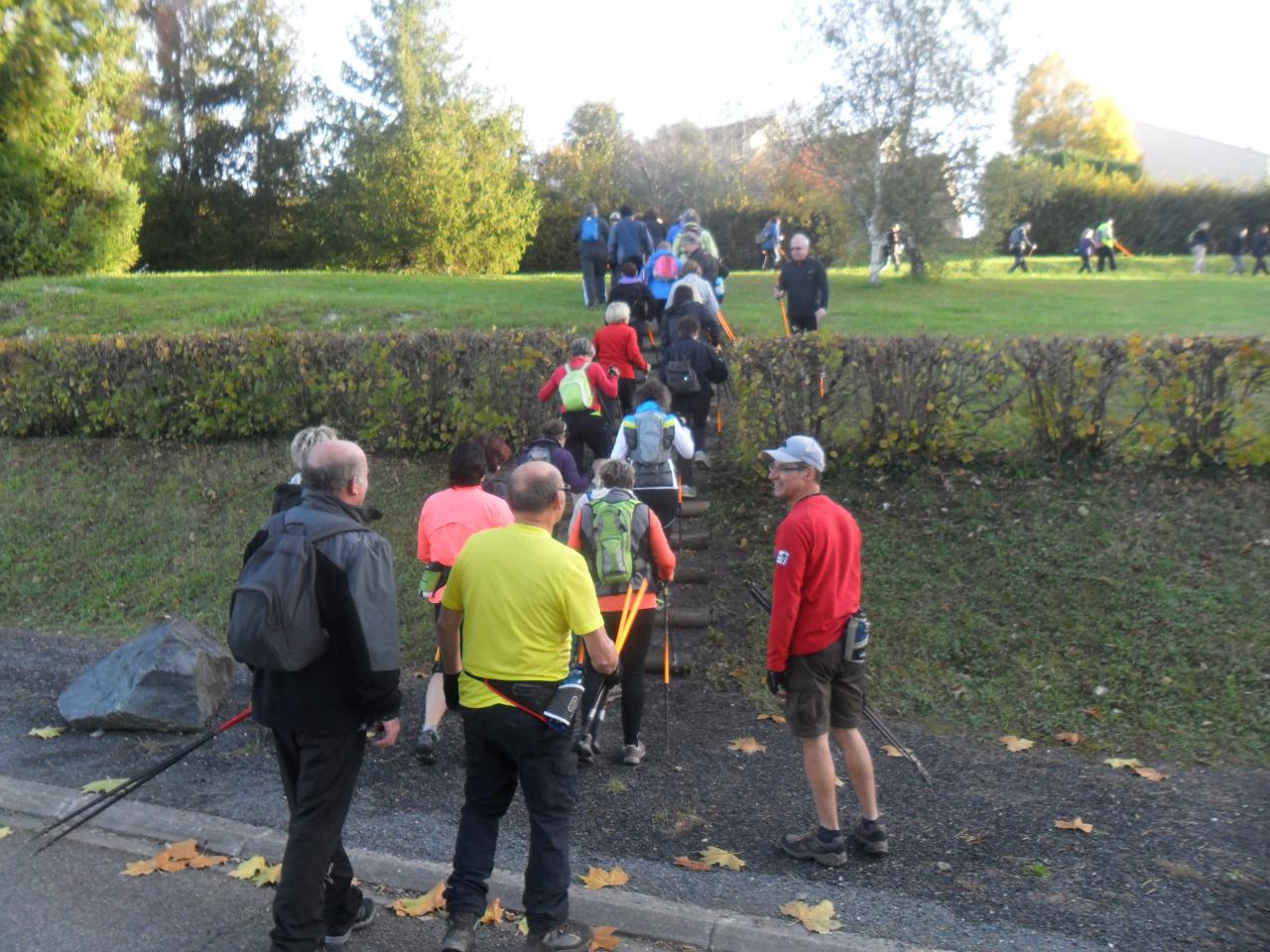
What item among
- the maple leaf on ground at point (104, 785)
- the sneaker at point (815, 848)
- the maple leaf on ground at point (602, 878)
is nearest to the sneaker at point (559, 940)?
the maple leaf on ground at point (602, 878)

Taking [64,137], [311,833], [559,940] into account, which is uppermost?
[64,137]

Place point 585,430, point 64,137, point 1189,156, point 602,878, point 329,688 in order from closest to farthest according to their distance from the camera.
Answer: point 329,688
point 602,878
point 585,430
point 64,137
point 1189,156

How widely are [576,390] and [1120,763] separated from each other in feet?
16.4

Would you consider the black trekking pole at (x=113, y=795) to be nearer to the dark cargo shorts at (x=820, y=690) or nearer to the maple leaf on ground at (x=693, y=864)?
the maple leaf on ground at (x=693, y=864)

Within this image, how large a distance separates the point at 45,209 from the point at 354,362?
1614 centimetres

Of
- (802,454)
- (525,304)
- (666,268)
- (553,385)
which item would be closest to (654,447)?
(553,385)

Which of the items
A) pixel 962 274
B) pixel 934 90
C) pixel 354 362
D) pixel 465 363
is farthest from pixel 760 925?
pixel 962 274

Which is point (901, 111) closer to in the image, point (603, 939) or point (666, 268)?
point (666, 268)

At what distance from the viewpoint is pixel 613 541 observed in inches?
229

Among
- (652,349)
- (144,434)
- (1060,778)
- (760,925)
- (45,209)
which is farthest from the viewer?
(45,209)

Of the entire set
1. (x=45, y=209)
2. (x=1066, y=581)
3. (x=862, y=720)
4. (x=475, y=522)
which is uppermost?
(x=45, y=209)

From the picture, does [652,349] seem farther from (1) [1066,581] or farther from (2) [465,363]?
(1) [1066,581]

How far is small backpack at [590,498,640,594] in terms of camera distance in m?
5.80

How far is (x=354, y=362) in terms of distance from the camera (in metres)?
11.4
